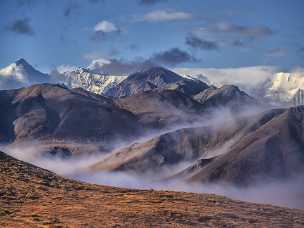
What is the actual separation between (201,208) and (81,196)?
1023 centimetres

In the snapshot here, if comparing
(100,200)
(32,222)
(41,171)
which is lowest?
(32,222)

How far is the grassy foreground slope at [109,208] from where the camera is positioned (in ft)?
163

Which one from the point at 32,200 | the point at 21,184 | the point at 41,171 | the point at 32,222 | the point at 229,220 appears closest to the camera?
the point at 32,222

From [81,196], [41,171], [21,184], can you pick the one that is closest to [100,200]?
[81,196]

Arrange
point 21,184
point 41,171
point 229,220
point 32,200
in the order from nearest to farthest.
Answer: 1. point 229,220
2. point 32,200
3. point 21,184
4. point 41,171

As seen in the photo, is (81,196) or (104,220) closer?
(104,220)

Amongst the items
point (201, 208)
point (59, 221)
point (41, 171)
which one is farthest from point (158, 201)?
point (41, 171)

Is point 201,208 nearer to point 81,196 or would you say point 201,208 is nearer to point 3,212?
point 81,196

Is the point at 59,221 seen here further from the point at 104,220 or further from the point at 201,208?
the point at 201,208

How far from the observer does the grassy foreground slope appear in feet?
163

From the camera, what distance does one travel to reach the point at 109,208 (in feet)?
176

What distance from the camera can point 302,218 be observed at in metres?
56.4

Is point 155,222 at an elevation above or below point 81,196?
below

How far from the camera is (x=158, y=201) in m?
A: 58.4
